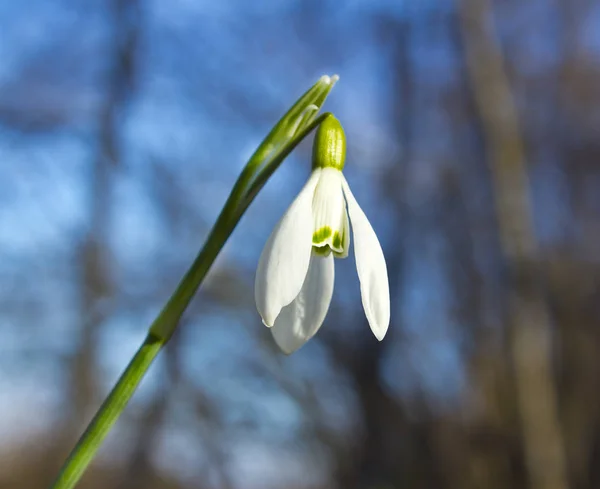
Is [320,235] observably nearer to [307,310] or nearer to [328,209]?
[328,209]

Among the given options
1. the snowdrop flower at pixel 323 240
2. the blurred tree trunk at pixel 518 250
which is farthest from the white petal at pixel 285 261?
the blurred tree trunk at pixel 518 250

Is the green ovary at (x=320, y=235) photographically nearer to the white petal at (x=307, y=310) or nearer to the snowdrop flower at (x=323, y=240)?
the snowdrop flower at (x=323, y=240)

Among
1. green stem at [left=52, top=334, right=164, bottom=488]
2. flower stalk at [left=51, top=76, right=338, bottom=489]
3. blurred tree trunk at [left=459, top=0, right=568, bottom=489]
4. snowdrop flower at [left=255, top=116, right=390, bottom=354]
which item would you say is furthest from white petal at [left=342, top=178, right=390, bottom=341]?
blurred tree trunk at [left=459, top=0, right=568, bottom=489]

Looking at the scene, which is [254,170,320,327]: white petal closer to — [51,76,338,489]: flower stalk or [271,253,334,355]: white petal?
[51,76,338,489]: flower stalk

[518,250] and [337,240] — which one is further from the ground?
[518,250]

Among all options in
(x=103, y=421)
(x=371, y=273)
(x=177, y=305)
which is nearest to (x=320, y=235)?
(x=371, y=273)

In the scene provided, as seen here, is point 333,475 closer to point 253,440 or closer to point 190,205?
point 253,440
